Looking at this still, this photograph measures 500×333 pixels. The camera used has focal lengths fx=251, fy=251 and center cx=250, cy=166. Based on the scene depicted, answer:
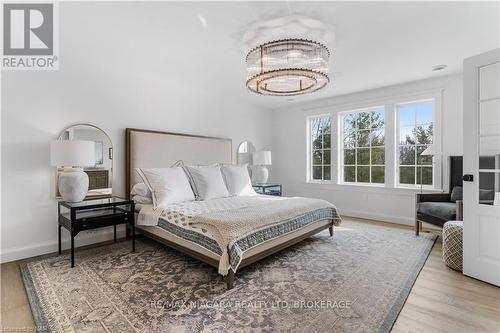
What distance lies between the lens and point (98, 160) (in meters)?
3.36

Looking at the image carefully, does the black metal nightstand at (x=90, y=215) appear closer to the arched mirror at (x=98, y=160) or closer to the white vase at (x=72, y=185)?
the white vase at (x=72, y=185)

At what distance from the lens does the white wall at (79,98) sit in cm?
265

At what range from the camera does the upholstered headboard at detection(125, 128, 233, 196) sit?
11.8 feet

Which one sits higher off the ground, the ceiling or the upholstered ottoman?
the ceiling

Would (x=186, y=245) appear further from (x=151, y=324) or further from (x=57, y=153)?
(x=57, y=153)

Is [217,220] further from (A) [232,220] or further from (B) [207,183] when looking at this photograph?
(B) [207,183]

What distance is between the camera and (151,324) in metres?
1.69

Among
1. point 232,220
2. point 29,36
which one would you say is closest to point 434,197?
point 232,220

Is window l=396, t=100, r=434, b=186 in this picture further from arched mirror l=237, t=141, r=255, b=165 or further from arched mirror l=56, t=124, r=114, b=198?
arched mirror l=56, t=124, r=114, b=198

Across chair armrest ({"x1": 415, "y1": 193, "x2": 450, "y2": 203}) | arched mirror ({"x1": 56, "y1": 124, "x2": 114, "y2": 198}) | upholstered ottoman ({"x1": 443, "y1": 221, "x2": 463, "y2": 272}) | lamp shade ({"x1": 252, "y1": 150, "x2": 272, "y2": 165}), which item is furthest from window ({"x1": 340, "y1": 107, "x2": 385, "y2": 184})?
arched mirror ({"x1": 56, "y1": 124, "x2": 114, "y2": 198})

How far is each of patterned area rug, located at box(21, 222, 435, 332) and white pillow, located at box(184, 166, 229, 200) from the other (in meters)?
0.89

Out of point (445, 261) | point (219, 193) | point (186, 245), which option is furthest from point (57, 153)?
point (445, 261)

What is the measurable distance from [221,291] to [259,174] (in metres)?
3.37

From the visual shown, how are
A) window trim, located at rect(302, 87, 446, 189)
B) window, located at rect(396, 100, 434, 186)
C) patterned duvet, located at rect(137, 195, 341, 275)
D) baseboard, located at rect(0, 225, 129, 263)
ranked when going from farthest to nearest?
window, located at rect(396, 100, 434, 186)
window trim, located at rect(302, 87, 446, 189)
baseboard, located at rect(0, 225, 129, 263)
patterned duvet, located at rect(137, 195, 341, 275)
